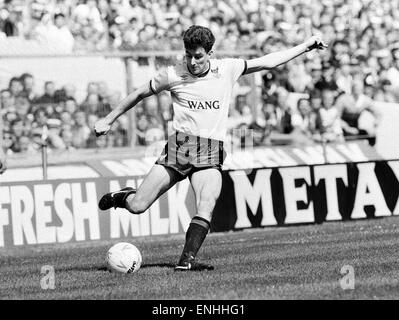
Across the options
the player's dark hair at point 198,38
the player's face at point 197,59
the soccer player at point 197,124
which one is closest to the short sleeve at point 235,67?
the soccer player at point 197,124

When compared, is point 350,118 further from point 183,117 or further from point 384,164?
point 183,117

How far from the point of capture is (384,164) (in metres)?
19.4

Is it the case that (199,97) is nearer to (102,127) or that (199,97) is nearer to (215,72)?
(215,72)

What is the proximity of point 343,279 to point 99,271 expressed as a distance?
337 centimetres

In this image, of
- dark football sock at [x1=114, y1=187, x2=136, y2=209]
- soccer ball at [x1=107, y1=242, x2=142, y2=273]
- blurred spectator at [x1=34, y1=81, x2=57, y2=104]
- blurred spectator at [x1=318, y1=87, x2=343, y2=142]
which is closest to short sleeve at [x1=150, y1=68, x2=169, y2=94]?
dark football sock at [x1=114, y1=187, x2=136, y2=209]

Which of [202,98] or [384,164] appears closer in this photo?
[202,98]

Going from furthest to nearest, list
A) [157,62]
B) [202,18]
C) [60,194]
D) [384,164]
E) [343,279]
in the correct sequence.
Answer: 1. [202,18]
2. [157,62]
3. [384,164]
4. [60,194]
5. [343,279]

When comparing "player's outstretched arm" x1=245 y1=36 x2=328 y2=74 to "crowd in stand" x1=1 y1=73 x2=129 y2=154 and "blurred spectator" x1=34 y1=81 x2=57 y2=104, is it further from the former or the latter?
"blurred spectator" x1=34 y1=81 x2=57 y2=104

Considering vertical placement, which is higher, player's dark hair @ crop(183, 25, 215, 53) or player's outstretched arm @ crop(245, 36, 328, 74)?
player's dark hair @ crop(183, 25, 215, 53)

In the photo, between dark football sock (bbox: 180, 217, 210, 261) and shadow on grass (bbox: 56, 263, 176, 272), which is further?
shadow on grass (bbox: 56, 263, 176, 272)

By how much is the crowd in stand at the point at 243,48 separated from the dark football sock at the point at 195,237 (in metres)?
8.10

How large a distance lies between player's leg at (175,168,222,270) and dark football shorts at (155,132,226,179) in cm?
8

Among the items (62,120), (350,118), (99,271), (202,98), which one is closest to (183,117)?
(202,98)

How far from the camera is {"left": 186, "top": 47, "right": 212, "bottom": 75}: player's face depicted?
1150 cm
